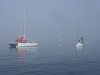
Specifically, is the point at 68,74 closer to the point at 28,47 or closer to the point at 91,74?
the point at 91,74

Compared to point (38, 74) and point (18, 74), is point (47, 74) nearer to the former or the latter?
point (38, 74)

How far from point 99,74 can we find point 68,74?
7833 mm

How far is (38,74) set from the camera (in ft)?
200

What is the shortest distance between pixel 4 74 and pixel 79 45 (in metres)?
126

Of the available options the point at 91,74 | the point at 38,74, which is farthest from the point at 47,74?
the point at 91,74

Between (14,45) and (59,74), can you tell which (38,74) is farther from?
(14,45)

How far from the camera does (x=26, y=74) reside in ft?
203

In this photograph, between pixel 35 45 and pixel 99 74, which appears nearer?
pixel 99 74

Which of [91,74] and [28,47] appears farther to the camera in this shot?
[28,47]

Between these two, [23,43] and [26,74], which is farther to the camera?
[23,43]

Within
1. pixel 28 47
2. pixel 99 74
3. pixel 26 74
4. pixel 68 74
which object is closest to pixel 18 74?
pixel 26 74

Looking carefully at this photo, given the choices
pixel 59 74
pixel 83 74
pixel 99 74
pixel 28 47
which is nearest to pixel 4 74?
pixel 59 74

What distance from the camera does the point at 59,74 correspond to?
60.8m

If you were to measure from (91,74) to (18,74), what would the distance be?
18.7 metres
